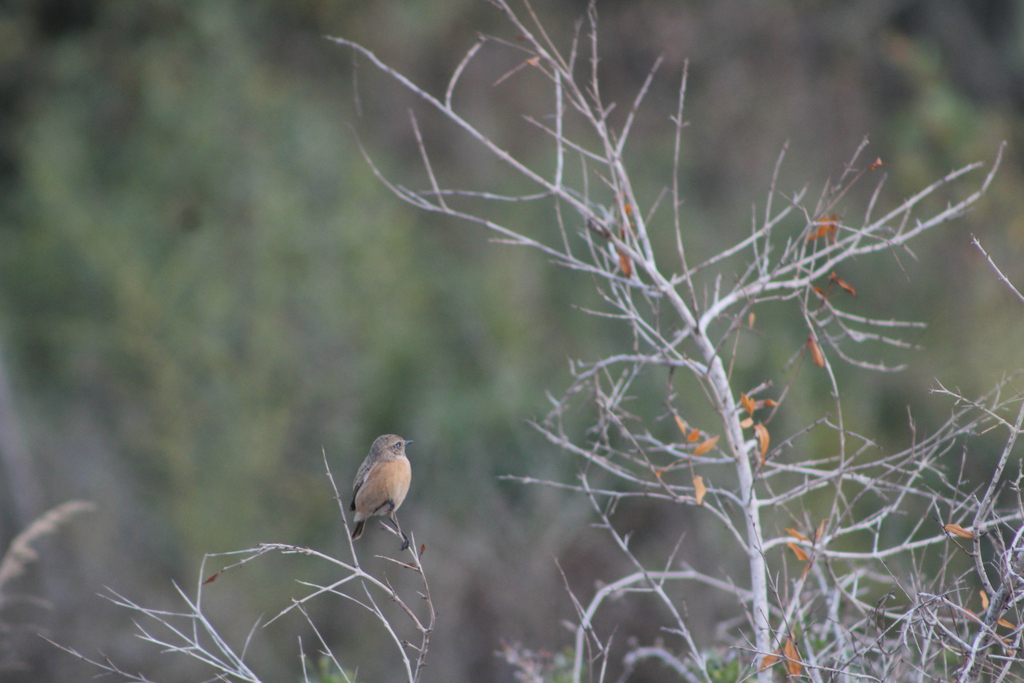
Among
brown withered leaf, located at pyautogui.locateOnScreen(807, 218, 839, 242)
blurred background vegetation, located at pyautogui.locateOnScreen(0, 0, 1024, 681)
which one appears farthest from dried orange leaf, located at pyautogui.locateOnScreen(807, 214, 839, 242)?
blurred background vegetation, located at pyautogui.locateOnScreen(0, 0, 1024, 681)

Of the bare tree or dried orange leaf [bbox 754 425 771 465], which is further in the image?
dried orange leaf [bbox 754 425 771 465]

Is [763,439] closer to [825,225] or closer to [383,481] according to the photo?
[825,225]

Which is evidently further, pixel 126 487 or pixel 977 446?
pixel 126 487

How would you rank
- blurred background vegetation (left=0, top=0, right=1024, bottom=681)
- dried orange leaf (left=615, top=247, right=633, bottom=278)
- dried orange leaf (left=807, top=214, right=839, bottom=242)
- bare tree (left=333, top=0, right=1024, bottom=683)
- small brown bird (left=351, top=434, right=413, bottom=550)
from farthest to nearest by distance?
blurred background vegetation (left=0, top=0, right=1024, bottom=681), dried orange leaf (left=615, top=247, right=633, bottom=278), dried orange leaf (left=807, top=214, right=839, bottom=242), bare tree (left=333, top=0, right=1024, bottom=683), small brown bird (left=351, top=434, right=413, bottom=550)

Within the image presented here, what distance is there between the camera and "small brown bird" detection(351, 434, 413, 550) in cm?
202

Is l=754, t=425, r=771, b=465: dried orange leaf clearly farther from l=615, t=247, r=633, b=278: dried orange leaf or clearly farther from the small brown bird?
the small brown bird

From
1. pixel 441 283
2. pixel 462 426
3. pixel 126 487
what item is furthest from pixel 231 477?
pixel 441 283

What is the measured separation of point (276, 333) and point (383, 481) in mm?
6041

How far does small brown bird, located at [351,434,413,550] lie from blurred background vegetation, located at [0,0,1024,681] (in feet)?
11.8

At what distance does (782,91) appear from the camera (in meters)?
13.2

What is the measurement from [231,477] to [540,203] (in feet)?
16.8

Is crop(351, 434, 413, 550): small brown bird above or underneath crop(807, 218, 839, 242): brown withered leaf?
underneath

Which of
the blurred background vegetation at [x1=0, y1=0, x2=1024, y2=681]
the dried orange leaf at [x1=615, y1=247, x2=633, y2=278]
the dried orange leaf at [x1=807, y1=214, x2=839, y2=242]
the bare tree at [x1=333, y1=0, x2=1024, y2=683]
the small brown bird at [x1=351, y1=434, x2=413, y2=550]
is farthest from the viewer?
the blurred background vegetation at [x1=0, y1=0, x2=1024, y2=681]

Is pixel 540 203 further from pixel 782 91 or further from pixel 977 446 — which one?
pixel 977 446
